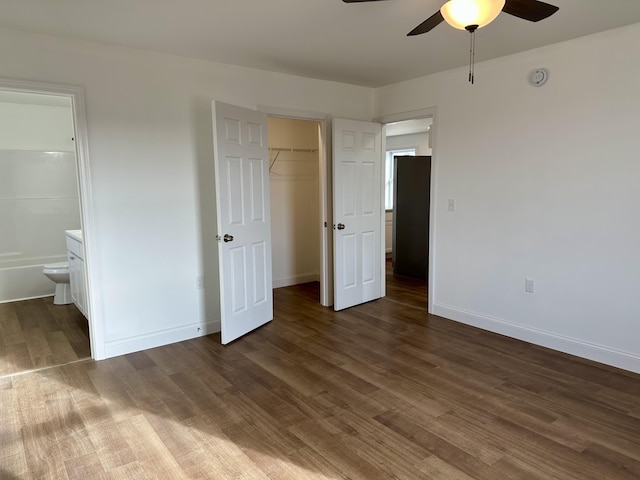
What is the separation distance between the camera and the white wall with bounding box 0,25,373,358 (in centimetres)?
322

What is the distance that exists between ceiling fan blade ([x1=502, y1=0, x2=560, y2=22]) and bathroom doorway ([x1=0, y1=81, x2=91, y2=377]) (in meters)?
4.64

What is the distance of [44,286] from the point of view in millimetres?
5438

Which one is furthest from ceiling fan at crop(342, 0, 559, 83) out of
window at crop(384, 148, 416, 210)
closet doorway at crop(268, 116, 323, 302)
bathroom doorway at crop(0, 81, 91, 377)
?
window at crop(384, 148, 416, 210)

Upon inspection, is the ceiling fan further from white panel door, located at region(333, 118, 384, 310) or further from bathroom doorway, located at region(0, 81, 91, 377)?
bathroom doorway, located at region(0, 81, 91, 377)

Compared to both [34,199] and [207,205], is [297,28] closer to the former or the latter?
[207,205]

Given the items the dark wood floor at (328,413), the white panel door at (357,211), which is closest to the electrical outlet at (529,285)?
the dark wood floor at (328,413)

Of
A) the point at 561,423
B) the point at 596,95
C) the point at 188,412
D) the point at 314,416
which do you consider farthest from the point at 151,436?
the point at 596,95

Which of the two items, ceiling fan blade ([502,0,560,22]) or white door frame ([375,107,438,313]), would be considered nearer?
ceiling fan blade ([502,0,560,22])

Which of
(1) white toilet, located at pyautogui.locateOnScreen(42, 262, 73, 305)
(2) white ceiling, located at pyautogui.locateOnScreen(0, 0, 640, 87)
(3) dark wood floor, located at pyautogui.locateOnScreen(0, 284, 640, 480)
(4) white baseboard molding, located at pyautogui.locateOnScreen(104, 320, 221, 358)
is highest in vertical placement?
(2) white ceiling, located at pyautogui.locateOnScreen(0, 0, 640, 87)

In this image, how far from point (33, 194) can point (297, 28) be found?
14.5 feet

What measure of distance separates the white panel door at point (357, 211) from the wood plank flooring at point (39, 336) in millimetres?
2545

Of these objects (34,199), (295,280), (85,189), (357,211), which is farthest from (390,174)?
(85,189)

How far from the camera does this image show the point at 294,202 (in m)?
5.84

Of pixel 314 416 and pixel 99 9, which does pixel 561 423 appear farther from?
pixel 99 9
